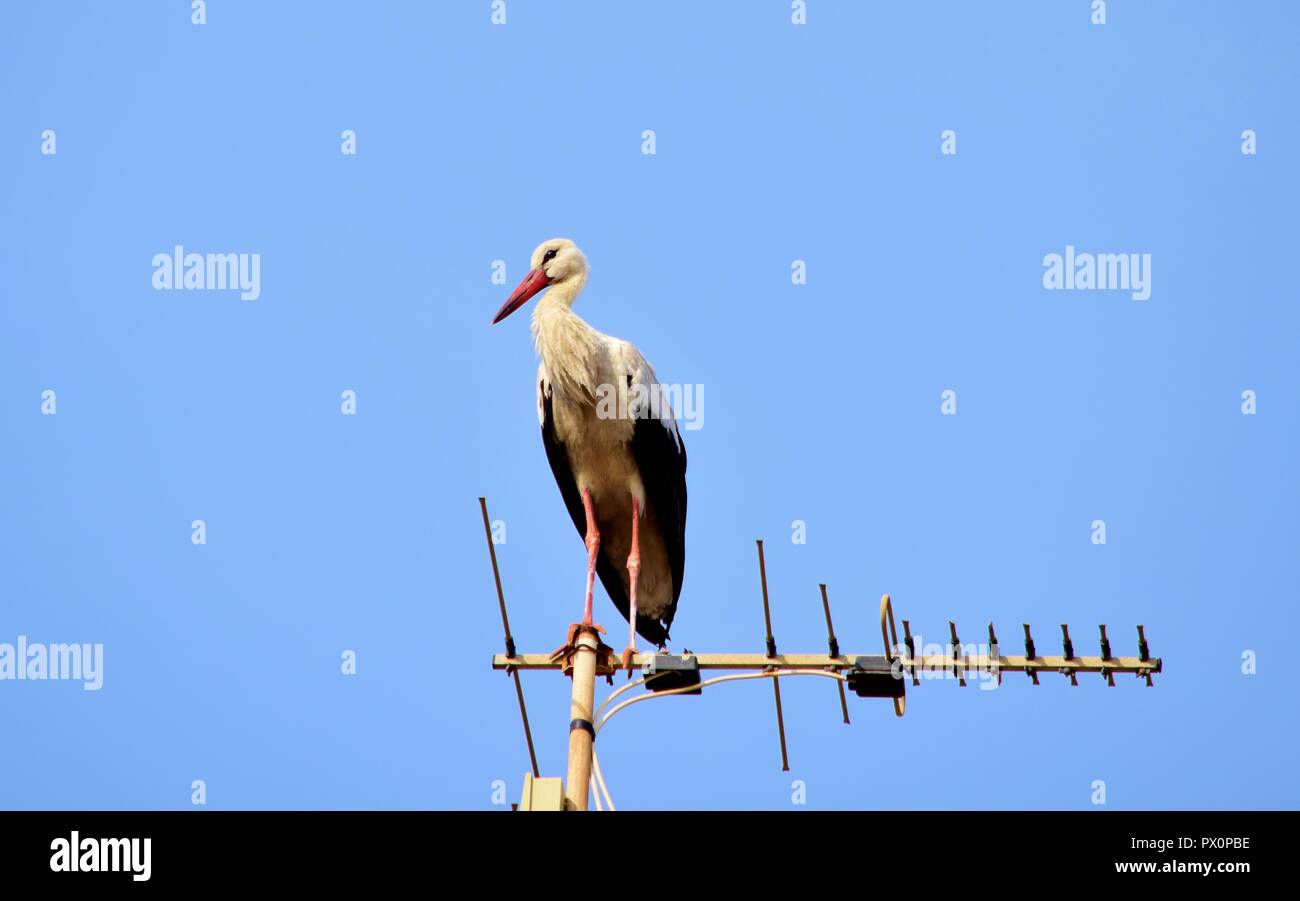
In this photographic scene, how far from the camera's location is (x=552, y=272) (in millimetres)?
10930

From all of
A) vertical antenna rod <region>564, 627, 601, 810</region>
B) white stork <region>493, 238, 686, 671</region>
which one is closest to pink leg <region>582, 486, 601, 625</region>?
white stork <region>493, 238, 686, 671</region>

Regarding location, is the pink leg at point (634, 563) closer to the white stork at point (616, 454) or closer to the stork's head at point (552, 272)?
the white stork at point (616, 454)

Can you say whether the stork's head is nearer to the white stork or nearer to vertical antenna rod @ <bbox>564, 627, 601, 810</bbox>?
the white stork

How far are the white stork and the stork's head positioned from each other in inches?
17.1

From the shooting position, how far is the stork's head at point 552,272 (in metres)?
10.9

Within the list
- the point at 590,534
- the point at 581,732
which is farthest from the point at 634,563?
the point at 581,732

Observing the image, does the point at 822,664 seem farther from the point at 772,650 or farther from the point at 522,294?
the point at 522,294

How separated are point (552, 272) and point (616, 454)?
4.85 ft

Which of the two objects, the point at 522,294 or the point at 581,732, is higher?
the point at 522,294

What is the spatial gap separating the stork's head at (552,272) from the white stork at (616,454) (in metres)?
0.43

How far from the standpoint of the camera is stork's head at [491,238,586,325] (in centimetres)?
1091
